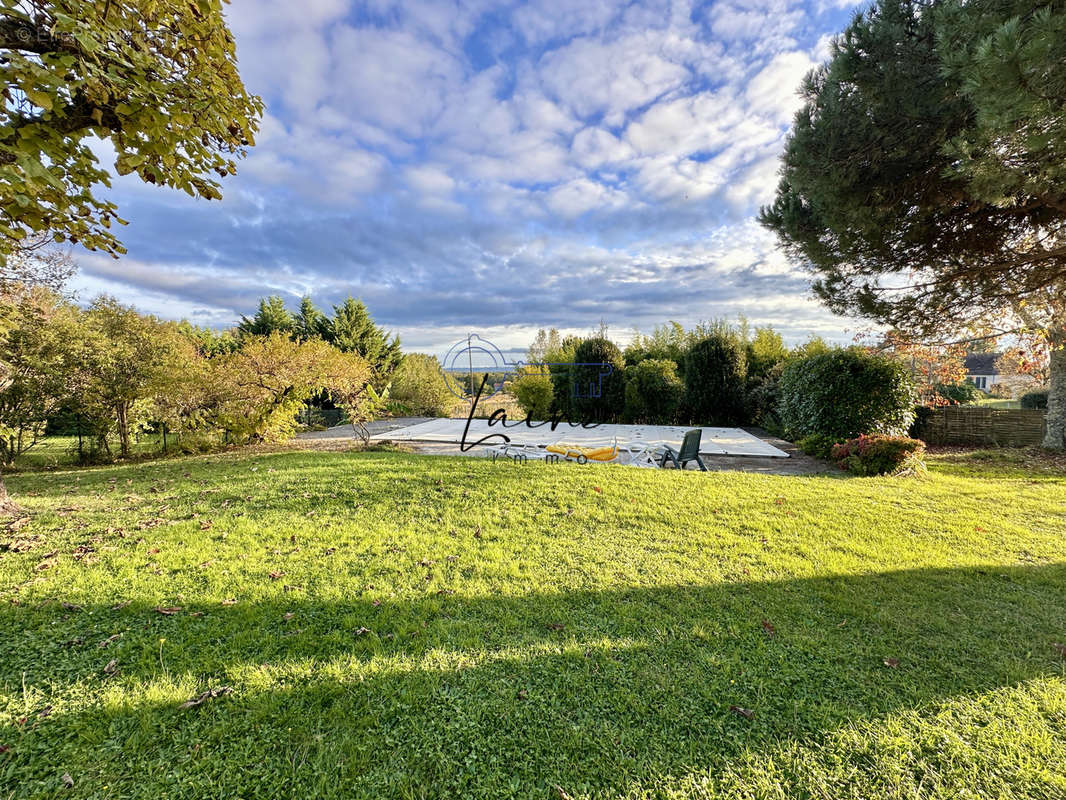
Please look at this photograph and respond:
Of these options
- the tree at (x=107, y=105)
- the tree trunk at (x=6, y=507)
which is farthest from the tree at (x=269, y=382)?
the tree at (x=107, y=105)

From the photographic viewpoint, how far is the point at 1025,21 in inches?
104

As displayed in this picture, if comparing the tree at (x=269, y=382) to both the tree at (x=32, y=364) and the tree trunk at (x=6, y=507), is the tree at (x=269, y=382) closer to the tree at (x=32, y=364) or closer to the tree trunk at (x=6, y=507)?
the tree at (x=32, y=364)

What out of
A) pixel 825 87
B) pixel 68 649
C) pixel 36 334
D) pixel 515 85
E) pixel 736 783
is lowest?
pixel 736 783

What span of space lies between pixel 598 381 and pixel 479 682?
39.2 feet

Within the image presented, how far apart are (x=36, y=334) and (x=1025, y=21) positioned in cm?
1210

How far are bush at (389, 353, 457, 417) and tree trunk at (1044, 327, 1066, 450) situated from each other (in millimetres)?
16746

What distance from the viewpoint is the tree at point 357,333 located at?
1725cm

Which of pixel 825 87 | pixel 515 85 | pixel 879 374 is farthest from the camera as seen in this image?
pixel 879 374

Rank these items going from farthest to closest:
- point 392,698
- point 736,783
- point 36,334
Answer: point 36,334 → point 392,698 → point 736,783

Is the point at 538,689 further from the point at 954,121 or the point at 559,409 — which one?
the point at 559,409

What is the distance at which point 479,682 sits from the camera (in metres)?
1.99

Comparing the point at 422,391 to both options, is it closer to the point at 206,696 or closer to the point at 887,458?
the point at 887,458

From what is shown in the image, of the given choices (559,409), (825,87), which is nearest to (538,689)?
(825,87)

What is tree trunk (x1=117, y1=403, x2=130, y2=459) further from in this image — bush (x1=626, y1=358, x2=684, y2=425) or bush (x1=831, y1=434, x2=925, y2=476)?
bush (x1=831, y1=434, x2=925, y2=476)
